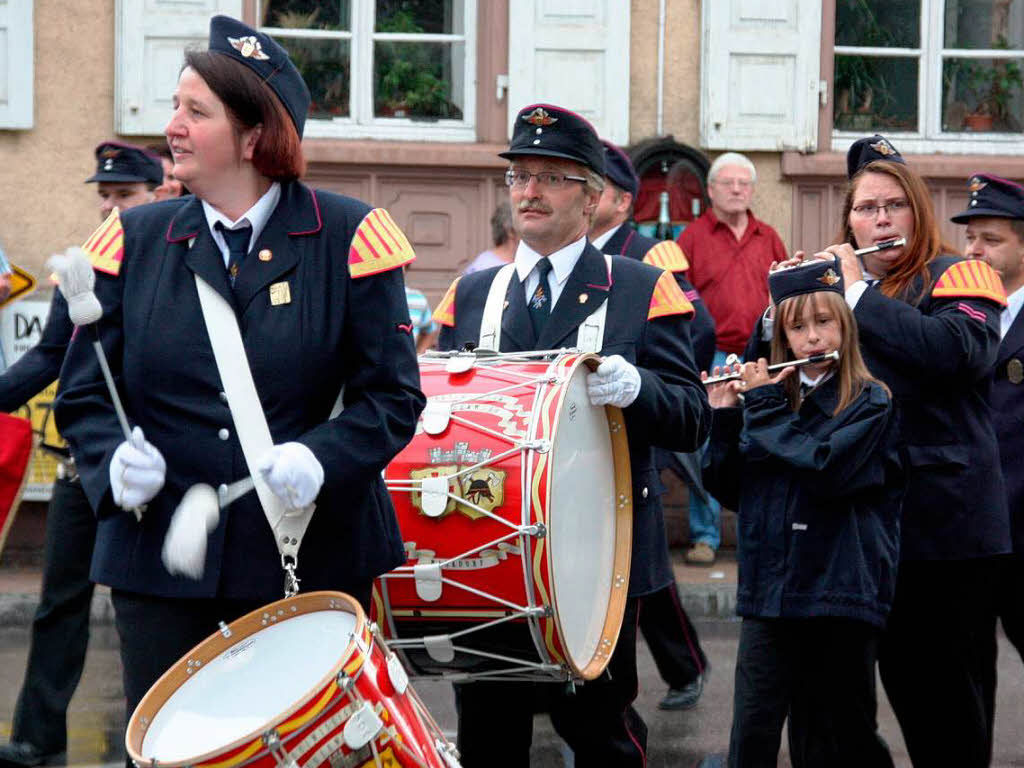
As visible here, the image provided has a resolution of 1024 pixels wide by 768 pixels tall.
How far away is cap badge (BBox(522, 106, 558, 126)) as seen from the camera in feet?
15.5

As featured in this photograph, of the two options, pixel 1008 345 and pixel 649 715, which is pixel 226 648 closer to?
pixel 1008 345

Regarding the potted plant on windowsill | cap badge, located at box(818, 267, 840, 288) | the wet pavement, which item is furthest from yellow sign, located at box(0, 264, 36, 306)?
the potted plant on windowsill

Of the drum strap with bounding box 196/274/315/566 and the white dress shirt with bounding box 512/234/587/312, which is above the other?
the white dress shirt with bounding box 512/234/587/312

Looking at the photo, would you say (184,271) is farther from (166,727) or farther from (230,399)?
(166,727)

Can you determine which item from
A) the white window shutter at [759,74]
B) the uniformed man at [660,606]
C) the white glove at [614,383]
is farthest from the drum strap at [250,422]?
the white window shutter at [759,74]

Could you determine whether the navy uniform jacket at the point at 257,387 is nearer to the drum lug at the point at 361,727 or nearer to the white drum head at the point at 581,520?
the drum lug at the point at 361,727

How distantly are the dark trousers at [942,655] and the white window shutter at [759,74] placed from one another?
210 inches

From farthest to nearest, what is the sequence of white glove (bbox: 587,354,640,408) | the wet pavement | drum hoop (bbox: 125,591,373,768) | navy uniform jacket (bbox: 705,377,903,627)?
the wet pavement
navy uniform jacket (bbox: 705,377,903,627)
white glove (bbox: 587,354,640,408)
drum hoop (bbox: 125,591,373,768)

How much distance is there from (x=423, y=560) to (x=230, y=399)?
0.93m

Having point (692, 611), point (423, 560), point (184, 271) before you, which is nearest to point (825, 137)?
point (692, 611)

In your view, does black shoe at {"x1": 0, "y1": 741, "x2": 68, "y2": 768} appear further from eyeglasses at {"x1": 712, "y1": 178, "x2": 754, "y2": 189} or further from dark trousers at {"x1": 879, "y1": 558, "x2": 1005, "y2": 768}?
eyeglasses at {"x1": 712, "y1": 178, "x2": 754, "y2": 189}

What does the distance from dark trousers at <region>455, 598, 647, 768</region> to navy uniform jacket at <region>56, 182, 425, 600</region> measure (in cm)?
113

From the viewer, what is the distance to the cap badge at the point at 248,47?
140 inches

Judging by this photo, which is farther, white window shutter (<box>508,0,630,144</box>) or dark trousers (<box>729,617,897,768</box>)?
white window shutter (<box>508,0,630,144</box>)
